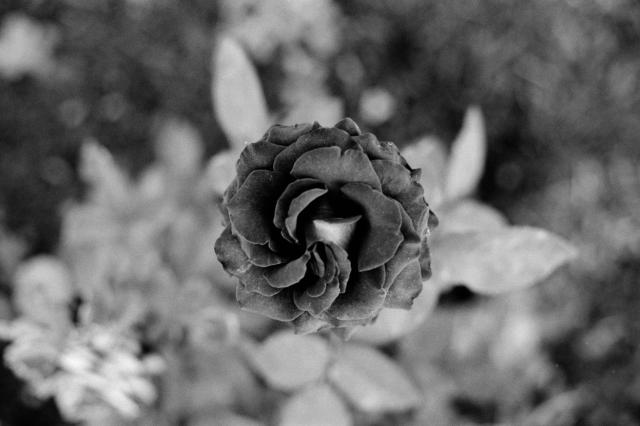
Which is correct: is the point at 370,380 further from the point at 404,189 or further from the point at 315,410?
the point at 404,189

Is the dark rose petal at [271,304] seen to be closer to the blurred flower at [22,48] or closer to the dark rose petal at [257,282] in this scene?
the dark rose petal at [257,282]

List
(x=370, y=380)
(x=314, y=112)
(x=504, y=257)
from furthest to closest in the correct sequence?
(x=314, y=112), (x=370, y=380), (x=504, y=257)

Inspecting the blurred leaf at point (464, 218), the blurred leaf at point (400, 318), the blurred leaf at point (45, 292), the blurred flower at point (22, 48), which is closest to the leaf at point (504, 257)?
the blurred leaf at point (400, 318)

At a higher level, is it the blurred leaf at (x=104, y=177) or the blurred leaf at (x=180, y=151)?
the blurred leaf at (x=180, y=151)

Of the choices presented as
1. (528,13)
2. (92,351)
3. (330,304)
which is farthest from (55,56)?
(330,304)

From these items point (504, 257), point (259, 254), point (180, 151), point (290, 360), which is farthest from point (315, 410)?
point (180, 151)

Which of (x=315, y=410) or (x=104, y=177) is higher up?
(x=104, y=177)

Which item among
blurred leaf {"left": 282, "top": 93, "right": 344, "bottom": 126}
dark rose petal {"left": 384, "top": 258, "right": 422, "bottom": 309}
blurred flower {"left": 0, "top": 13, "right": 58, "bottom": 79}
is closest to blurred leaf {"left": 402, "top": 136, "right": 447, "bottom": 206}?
blurred leaf {"left": 282, "top": 93, "right": 344, "bottom": 126}
